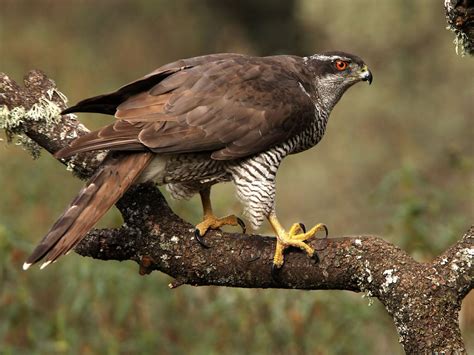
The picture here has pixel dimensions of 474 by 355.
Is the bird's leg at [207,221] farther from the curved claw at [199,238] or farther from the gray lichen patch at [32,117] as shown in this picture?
the gray lichen patch at [32,117]

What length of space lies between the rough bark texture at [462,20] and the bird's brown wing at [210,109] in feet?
3.39

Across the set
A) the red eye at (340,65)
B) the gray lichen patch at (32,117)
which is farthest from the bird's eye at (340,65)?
the gray lichen patch at (32,117)

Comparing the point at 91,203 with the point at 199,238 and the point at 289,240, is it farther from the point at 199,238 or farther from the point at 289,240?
the point at 289,240

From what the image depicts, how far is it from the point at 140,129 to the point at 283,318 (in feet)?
5.55

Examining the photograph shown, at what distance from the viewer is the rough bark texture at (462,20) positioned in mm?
3270

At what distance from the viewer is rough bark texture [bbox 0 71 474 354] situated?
3.40 m

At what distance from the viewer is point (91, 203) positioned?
373 centimetres

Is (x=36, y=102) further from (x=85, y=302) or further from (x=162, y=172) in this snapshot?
(x=85, y=302)

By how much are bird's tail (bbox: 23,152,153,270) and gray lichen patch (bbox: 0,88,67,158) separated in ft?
0.99

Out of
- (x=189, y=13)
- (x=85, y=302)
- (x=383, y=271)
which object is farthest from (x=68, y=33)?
(x=383, y=271)

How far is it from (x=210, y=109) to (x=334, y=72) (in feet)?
3.47

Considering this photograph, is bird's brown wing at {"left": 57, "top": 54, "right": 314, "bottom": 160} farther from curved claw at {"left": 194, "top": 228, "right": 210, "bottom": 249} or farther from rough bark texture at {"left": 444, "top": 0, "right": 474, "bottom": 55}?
rough bark texture at {"left": 444, "top": 0, "right": 474, "bottom": 55}

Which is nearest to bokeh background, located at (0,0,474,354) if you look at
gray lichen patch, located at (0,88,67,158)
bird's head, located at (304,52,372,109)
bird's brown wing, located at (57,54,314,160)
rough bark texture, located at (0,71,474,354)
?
rough bark texture, located at (0,71,474,354)

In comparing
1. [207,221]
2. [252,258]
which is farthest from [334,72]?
[252,258]
